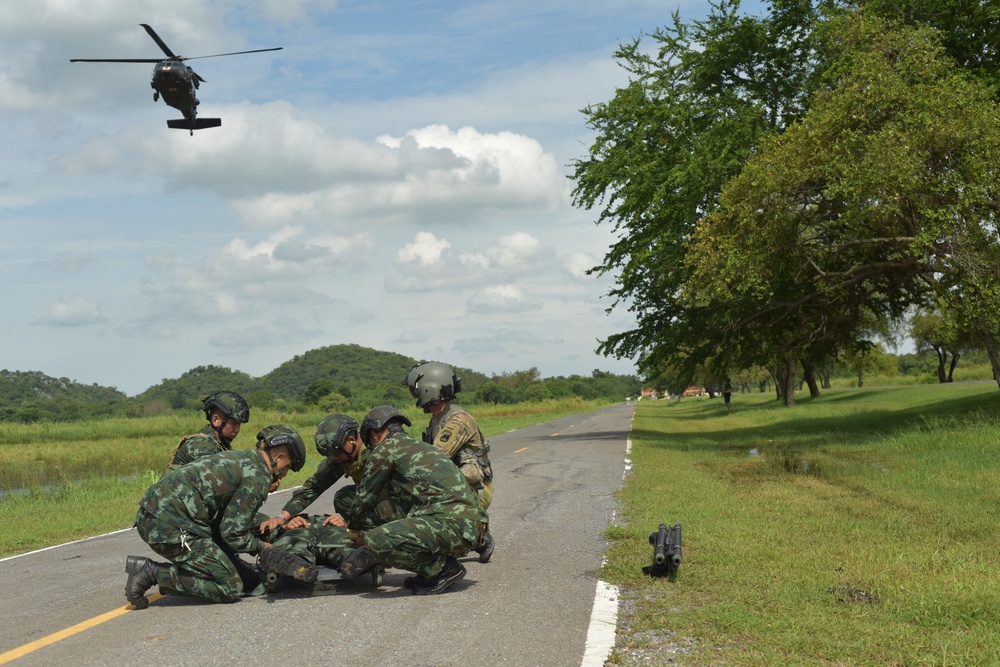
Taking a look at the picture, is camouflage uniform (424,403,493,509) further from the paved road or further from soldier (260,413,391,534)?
the paved road

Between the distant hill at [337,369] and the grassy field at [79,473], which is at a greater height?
the distant hill at [337,369]

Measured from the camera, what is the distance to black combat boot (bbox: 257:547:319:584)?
7504mm

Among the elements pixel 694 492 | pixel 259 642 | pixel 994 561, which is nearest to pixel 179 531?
pixel 259 642

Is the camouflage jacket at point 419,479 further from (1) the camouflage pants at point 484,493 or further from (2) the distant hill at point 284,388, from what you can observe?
(2) the distant hill at point 284,388

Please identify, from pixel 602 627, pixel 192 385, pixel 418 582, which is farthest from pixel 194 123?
pixel 192 385

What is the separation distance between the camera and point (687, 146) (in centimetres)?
2964

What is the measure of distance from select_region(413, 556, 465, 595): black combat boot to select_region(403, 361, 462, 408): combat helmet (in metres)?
1.53

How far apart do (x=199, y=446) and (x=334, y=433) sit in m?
1.32

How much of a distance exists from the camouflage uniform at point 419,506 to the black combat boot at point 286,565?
1.76 ft

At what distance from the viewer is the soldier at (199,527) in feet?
24.0

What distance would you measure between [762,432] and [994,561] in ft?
78.5

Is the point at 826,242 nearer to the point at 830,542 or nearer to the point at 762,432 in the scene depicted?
the point at 762,432

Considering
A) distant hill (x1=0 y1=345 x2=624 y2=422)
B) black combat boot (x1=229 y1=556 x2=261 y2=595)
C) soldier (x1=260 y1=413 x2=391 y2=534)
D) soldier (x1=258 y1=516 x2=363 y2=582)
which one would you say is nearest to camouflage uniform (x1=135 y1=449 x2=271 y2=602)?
black combat boot (x1=229 y1=556 x2=261 y2=595)

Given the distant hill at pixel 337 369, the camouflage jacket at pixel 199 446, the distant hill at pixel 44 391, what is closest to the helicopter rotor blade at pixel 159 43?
the camouflage jacket at pixel 199 446
